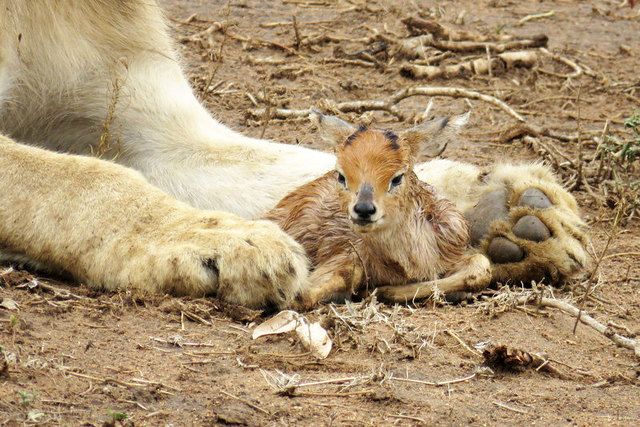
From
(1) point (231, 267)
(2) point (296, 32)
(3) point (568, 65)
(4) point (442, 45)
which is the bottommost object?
(3) point (568, 65)

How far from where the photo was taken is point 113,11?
4.63m

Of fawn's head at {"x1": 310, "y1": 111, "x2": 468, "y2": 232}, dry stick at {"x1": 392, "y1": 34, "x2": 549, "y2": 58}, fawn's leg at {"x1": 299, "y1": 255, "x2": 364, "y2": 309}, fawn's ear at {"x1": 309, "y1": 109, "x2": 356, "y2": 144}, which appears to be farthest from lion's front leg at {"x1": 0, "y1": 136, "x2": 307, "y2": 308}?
dry stick at {"x1": 392, "y1": 34, "x2": 549, "y2": 58}

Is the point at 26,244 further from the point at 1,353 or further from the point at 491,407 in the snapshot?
the point at 491,407

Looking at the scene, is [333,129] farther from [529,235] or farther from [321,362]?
A: [321,362]

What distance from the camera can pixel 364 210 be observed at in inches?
135

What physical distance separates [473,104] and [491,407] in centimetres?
393

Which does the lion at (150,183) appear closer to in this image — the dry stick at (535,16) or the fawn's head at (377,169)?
the fawn's head at (377,169)

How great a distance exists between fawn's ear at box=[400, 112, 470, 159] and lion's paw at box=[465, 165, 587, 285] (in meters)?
0.31

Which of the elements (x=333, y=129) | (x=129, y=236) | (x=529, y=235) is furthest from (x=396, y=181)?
(x=129, y=236)

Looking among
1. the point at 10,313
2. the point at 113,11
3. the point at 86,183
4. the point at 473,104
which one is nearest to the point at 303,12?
the point at 473,104

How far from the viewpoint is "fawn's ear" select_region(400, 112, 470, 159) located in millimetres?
3861

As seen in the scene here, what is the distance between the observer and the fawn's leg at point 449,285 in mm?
3789

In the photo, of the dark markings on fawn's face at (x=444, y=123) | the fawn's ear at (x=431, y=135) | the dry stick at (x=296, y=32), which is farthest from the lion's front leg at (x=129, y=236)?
the dry stick at (x=296, y=32)

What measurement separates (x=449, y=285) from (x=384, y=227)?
1.09ft
